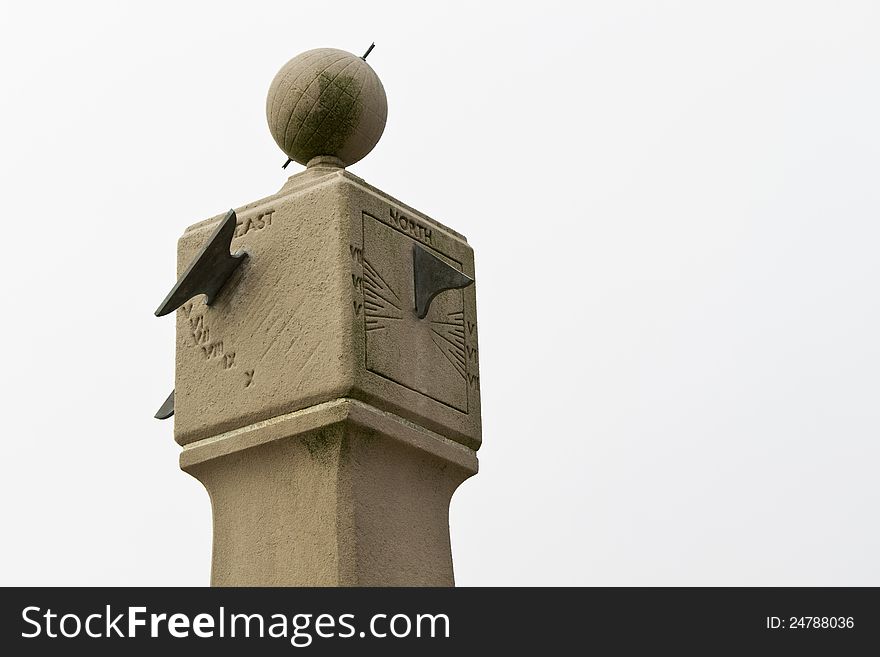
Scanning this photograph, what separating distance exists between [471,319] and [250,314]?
91 centimetres

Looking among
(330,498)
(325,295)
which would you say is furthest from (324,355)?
(330,498)

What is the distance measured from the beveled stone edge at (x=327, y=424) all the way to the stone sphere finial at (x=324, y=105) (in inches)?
44.4

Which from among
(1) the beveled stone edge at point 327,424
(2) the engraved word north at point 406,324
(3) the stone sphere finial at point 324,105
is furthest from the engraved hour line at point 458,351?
(3) the stone sphere finial at point 324,105

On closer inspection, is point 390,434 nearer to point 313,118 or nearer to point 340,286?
point 340,286

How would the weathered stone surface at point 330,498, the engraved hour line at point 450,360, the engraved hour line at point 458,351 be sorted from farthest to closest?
the engraved hour line at point 458,351, the engraved hour line at point 450,360, the weathered stone surface at point 330,498

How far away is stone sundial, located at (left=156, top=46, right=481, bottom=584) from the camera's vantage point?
773cm

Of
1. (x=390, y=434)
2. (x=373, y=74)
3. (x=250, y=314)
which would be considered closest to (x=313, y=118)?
(x=373, y=74)

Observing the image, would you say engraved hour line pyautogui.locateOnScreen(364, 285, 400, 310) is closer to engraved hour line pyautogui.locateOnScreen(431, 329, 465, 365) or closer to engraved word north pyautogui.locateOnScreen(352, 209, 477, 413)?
engraved word north pyautogui.locateOnScreen(352, 209, 477, 413)

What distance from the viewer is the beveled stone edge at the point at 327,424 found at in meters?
7.68

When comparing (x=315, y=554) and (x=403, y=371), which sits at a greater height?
(x=403, y=371)

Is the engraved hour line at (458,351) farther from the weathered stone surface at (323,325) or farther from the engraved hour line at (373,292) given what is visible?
the engraved hour line at (373,292)

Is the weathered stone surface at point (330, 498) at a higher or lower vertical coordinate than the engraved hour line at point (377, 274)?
lower

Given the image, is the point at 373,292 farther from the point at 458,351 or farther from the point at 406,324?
the point at 458,351

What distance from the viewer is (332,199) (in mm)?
7992
